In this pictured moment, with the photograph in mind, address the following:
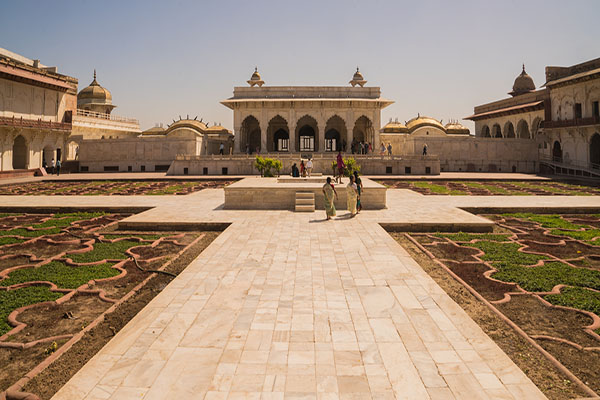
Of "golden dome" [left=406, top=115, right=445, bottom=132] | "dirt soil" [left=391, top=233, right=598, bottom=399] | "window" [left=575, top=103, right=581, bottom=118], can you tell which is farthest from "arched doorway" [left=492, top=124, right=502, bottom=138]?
"dirt soil" [left=391, top=233, right=598, bottom=399]

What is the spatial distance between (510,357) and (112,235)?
6.70 m

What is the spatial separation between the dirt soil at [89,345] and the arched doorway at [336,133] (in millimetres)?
27482

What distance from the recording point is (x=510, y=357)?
2.95 meters

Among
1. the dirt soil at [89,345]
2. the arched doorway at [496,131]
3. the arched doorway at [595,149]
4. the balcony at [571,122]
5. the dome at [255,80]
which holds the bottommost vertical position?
the dirt soil at [89,345]

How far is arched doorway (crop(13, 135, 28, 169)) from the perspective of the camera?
24703 mm

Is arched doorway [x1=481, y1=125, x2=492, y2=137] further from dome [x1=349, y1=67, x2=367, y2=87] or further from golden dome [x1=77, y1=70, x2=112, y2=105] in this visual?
golden dome [x1=77, y1=70, x2=112, y2=105]

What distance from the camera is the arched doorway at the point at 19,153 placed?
81.0 ft

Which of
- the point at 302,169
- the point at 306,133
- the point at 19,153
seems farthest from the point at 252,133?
the point at 302,169

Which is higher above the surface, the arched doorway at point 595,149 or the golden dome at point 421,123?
the golden dome at point 421,123

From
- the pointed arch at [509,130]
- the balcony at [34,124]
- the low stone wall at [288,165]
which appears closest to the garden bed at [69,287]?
the low stone wall at [288,165]

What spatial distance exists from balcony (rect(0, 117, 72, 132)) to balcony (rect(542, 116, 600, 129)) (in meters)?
32.0

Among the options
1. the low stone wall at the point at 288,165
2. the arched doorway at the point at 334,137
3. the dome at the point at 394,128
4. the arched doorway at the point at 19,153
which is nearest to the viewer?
the low stone wall at the point at 288,165

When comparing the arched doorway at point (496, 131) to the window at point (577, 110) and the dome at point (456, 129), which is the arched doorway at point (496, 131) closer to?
the dome at point (456, 129)

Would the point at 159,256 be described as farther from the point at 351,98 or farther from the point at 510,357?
the point at 351,98
